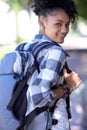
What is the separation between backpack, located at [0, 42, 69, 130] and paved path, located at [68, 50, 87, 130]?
503 cm

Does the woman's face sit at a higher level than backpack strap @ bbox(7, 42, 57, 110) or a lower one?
higher

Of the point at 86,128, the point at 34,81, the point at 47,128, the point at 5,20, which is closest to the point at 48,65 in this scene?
the point at 34,81

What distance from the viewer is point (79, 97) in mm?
9352

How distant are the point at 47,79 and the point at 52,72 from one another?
0.17 feet

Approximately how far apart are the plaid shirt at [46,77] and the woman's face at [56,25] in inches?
7.7

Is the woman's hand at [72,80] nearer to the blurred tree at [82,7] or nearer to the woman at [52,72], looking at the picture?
the woman at [52,72]

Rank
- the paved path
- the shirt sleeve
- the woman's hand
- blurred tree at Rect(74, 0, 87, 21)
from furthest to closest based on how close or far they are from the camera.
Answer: blurred tree at Rect(74, 0, 87, 21) < the paved path < the woman's hand < the shirt sleeve

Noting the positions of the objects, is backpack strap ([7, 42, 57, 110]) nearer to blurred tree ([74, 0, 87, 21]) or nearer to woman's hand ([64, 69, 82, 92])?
woman's hand ([64, 69, 82, 92])

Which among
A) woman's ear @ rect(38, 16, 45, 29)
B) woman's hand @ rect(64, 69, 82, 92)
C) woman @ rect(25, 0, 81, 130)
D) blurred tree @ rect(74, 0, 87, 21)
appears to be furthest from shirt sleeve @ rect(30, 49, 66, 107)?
blurred tree @ rect(74, 0, 87, 21)

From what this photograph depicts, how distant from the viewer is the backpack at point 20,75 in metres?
3.76

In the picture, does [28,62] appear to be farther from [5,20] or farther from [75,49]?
[5,20]

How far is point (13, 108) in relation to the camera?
3.78m

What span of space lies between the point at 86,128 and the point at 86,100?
0.58 m

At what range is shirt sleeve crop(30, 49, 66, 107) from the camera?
3.69 m
